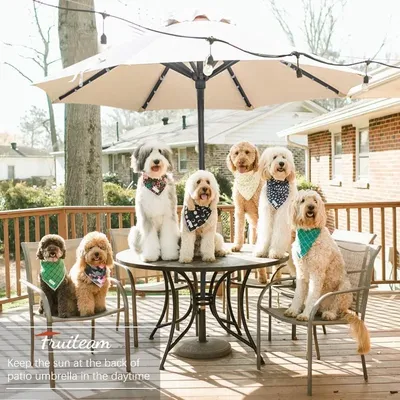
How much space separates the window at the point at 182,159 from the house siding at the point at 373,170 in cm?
627

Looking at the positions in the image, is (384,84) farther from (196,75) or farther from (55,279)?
(55,279)

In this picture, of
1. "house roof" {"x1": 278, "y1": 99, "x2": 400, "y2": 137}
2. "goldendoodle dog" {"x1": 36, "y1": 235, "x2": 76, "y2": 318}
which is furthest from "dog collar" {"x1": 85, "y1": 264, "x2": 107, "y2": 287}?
"house roof" {"x1": 278, "y1": 99, "x2": 400, "y2": 137}

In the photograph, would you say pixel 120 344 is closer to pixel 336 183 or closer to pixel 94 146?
pixel 94 146

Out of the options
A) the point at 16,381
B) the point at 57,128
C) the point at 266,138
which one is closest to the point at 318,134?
the point at 266,138

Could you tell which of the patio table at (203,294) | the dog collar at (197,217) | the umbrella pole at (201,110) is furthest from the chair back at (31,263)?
the umbrella pole at (201,110)

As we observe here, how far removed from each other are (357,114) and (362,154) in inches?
66.9

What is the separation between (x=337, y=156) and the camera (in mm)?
13023

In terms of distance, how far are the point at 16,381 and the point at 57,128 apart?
100 ft

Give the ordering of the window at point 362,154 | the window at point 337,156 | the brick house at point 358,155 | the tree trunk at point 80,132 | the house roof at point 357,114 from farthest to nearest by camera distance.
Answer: the window at point 337,156 → the window at point 362,154 → the brick house at point 358,155 → the house roof at point 357,114 → the tree trunk at point 80,132

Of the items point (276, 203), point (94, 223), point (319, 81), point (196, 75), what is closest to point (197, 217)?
point (276, 203)

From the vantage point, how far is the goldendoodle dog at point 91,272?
3.54m

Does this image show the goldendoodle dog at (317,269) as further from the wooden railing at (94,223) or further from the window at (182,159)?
the window at (182,159)

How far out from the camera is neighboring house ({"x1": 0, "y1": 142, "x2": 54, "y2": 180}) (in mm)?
31531

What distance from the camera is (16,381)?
3576mm
